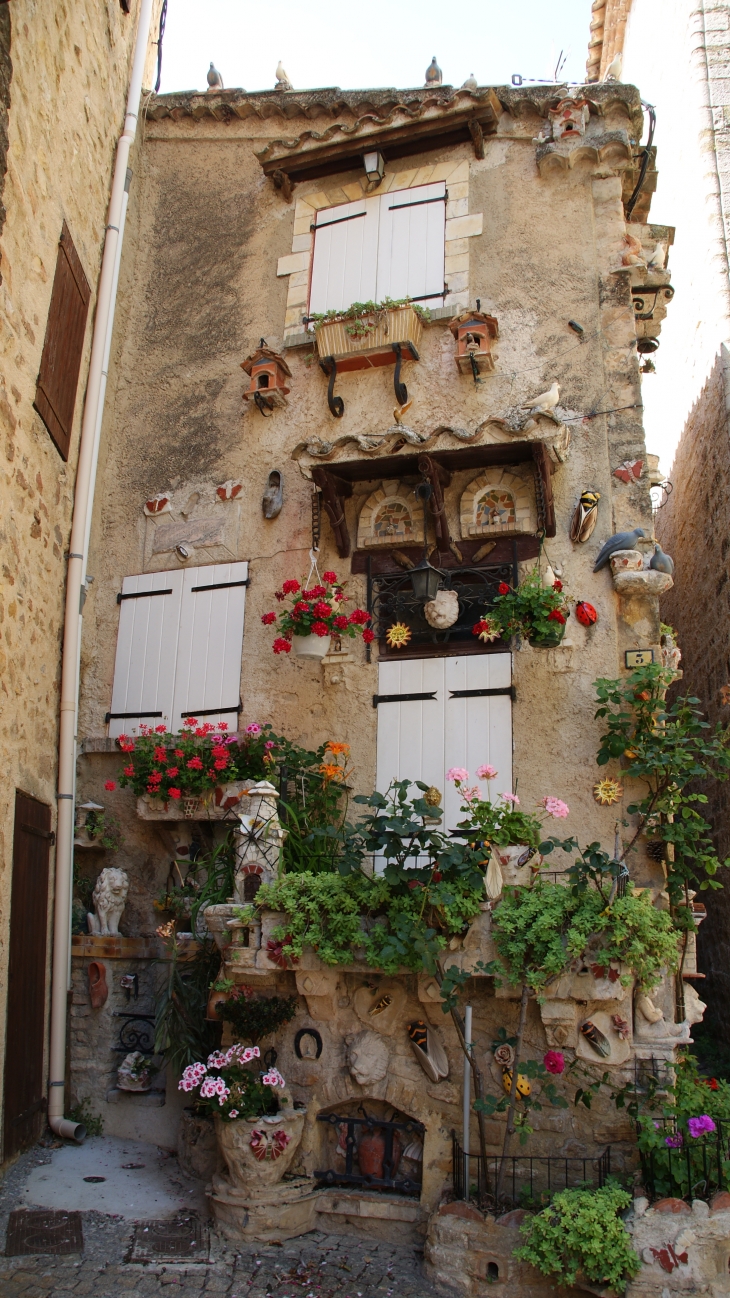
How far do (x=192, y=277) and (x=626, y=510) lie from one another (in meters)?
4.68

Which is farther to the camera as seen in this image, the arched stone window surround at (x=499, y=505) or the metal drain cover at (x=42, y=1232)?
the arched stone window surround at (x=499, y=505)

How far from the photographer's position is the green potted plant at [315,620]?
6.79 m

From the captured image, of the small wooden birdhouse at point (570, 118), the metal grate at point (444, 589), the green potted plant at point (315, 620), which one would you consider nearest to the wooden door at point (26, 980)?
the green potted plant at point (315, 620)

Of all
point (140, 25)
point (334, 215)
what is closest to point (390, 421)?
point (334, 215)

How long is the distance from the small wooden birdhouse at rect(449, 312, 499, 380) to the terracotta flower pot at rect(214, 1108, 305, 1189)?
17.4ft

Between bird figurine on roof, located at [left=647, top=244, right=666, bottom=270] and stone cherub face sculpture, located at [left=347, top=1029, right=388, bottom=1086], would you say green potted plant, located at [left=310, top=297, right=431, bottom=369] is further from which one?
stone cherub face sculpture, located at [left=347, top=1029, right=388, bottom=1086]

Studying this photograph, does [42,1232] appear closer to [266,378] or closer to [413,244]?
[266,378]

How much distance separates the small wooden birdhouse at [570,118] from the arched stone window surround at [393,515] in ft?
10.5

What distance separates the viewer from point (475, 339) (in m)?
7.39

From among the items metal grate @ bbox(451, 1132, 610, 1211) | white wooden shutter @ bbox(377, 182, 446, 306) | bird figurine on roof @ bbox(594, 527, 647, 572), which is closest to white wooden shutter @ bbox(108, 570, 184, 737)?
white wooden shutter @ bbox(377, 182, 446, 306)

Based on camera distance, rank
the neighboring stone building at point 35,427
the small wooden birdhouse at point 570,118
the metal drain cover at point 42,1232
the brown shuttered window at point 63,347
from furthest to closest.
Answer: the small wooden birdhouse at point 570,118, the brown shuttered window at point 63,347, the neighboring stone building at point 35,427, the metal drain cover at point 42,1232

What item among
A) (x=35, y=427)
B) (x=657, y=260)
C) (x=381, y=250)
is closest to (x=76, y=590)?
(x=35, y=427)

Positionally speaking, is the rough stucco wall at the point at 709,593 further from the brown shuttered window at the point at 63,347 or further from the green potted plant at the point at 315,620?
the brown shuttered window at the point at 63,347

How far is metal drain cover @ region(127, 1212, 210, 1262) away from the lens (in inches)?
196
